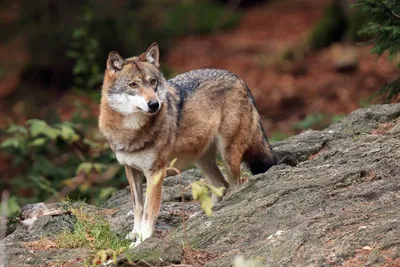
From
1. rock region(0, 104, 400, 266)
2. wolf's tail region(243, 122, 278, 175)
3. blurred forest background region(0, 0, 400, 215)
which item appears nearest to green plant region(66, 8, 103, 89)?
blurred forest background region(0, 0, 400, 215)

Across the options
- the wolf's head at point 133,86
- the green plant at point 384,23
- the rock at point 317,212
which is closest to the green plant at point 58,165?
the wolf's head at point 133,86

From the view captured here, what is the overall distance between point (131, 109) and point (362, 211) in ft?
8.55

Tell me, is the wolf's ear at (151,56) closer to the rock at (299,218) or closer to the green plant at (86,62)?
the rock at (299,218)

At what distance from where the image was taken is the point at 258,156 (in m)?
9.20

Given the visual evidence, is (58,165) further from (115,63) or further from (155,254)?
(155,254)

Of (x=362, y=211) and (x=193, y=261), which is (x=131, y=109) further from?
(x=362, y=211)

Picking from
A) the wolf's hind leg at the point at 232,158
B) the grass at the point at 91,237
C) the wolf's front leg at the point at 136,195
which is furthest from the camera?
the wolf's hind leg at the point at 232,158

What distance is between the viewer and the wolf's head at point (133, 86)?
8.03m

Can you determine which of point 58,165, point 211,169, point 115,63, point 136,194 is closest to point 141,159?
point 136,194

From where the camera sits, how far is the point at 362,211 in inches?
263

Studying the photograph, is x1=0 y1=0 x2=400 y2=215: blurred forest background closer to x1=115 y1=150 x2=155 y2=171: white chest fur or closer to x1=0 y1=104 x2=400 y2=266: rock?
x1=0 y1=104 x2=400 y2=266: rock

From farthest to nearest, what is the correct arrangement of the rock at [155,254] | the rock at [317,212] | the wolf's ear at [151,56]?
the wolf's ear at [151,56], the rock at [155,254], the rock at [317,212]

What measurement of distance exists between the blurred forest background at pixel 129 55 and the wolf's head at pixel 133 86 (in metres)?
5.58

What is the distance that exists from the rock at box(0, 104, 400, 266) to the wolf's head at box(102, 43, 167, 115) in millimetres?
1199
